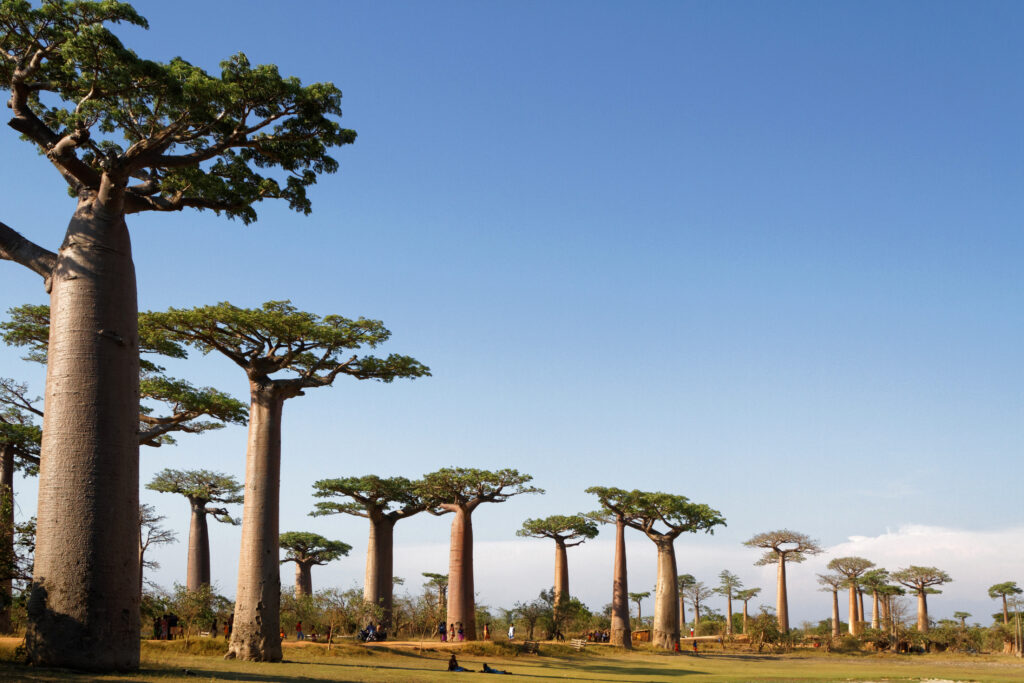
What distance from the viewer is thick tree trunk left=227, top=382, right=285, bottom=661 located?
16906 mm

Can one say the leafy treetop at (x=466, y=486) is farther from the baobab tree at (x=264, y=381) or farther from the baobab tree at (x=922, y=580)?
the baobab tree at (x=922, y=580)

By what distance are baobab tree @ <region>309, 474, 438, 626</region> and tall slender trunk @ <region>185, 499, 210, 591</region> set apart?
455 cm

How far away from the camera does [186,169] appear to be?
36.0ft

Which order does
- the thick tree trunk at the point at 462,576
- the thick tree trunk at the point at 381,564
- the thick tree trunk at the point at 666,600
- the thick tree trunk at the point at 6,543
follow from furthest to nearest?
the thick tree trunk at the point at 666,600
the thick tree trunk at the point at 381,564
the thick tree trunk at the point at 462,576
the thick tree trunk at the point at 6,543

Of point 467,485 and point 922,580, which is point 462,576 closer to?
point 467,485

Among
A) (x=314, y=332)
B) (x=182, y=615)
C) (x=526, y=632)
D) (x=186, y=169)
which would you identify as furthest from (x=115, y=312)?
(x=526, y=632)

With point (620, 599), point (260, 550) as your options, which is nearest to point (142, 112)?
point (260, 550)

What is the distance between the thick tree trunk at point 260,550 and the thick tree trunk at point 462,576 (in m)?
11.9

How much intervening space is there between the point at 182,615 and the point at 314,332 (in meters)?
11.1

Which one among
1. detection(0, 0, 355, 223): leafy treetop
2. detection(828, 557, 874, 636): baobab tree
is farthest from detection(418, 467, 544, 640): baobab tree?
detection(828, 557, 874, 636): baobab tree

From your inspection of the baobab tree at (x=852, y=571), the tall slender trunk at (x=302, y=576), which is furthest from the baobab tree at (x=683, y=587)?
the tall slender trunk at (x=302, y=576)

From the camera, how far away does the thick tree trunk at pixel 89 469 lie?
8891 millimetres

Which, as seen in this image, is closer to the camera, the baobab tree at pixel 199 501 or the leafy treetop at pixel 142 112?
the leafy treetop at pixel 142 112

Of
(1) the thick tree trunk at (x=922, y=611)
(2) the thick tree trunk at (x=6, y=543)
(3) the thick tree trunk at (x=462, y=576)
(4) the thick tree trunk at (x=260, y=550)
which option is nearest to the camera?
(2) the thick tree trunk at (x=6, y=543)
